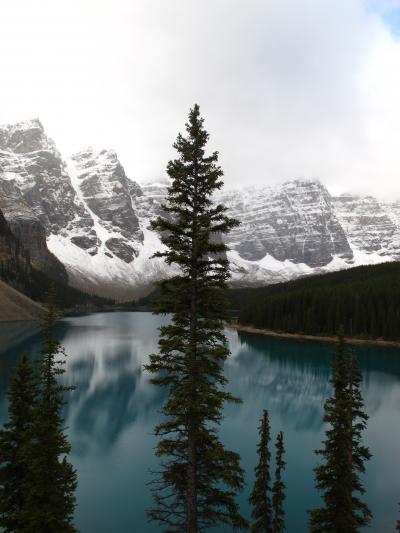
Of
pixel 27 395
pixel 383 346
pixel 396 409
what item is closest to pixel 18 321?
pixel 383 346

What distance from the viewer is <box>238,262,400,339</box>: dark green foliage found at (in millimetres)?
128750

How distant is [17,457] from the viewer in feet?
65.9

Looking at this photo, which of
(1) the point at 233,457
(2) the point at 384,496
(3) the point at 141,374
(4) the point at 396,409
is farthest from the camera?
(3) the point at 141,374

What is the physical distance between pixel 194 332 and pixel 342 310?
126 meters

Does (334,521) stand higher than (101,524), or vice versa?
(334,521)

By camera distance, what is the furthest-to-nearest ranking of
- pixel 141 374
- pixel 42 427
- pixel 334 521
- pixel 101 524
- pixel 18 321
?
pixel 18 321
pixel 141 374
pixel 101 524
pixel 334 521
pixel 42 427

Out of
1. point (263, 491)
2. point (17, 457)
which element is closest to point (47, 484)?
point (17, 457)

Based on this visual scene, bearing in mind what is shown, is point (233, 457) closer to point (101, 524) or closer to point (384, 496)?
point (101, 524)

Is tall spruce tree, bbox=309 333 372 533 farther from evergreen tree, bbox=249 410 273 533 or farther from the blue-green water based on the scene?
the blue-green water

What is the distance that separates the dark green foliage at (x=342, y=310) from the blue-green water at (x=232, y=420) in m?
19.6

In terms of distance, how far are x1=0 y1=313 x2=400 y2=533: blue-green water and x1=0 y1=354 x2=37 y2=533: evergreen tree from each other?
28.2 ft

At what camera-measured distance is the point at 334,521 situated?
20375 millimetres

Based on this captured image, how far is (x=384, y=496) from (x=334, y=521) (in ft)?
46.9

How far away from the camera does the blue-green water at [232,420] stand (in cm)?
3008
